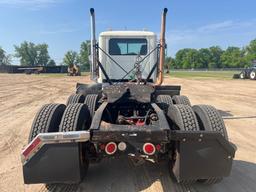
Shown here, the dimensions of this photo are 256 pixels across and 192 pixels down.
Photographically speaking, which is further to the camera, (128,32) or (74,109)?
(128,32)

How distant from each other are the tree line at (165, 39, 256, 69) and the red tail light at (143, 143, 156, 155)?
10744 cm

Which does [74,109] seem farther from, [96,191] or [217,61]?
[217,61]

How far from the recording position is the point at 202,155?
3.27 metres

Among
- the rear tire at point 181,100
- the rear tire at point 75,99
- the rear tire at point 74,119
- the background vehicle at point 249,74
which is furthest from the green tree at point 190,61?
the rear tire at point 74,119

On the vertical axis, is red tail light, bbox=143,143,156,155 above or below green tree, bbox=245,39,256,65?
below

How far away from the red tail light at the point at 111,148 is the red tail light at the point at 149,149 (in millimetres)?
343

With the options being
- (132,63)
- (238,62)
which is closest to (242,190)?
(132,63)

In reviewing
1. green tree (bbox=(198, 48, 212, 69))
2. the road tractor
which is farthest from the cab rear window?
green tree (bbox=(198, 48, 212, 69))

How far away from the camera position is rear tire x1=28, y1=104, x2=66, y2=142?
362 centimetres

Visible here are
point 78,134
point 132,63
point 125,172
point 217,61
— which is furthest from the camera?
point 217,61

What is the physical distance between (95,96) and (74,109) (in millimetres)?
2247

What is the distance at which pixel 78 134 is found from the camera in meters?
3.10

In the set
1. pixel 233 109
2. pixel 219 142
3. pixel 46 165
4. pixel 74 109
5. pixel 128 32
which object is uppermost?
pixel 128 32

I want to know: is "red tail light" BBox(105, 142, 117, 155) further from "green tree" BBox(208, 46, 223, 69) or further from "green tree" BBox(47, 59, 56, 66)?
"green tree" BBox(47, 59, 56, 66)
